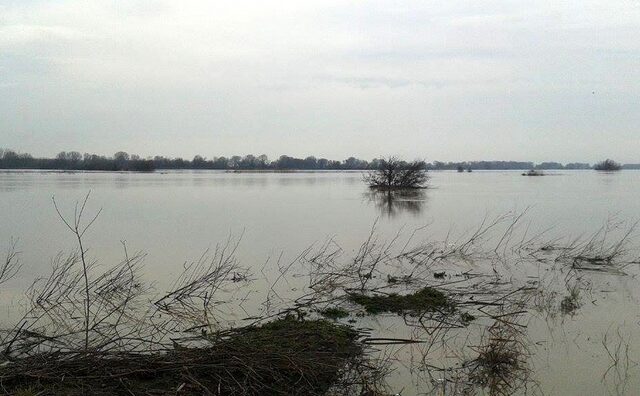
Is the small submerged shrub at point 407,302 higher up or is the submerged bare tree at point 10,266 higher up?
the submerged bare tree at point 10,266

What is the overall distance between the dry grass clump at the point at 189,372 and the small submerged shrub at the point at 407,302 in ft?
7.22

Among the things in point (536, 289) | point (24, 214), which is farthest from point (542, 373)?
point (24, 214)

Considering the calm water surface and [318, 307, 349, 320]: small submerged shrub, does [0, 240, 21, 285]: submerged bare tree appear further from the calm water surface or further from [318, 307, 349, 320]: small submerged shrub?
[318, 307, 349, 320]: small submerged shrub

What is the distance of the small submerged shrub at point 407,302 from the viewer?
7098 millimetres

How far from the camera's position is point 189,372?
429 centimetres

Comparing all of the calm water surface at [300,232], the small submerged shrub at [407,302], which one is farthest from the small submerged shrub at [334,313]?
the calm water surface at [300,232]

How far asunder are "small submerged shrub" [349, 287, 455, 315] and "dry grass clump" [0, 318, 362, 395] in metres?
2.20

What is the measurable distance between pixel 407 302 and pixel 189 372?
3772 millimetres

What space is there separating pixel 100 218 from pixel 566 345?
1490 cm

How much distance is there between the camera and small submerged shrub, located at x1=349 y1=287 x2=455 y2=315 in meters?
7.10

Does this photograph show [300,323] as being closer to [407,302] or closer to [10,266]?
[407,302]

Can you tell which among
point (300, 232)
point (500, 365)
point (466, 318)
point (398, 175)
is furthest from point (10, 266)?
point (398, 175)

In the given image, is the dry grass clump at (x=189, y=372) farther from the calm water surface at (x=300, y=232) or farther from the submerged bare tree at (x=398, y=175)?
the submerged bare tree at (x=398, y=175)

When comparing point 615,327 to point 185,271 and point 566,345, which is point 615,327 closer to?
point 566,345
